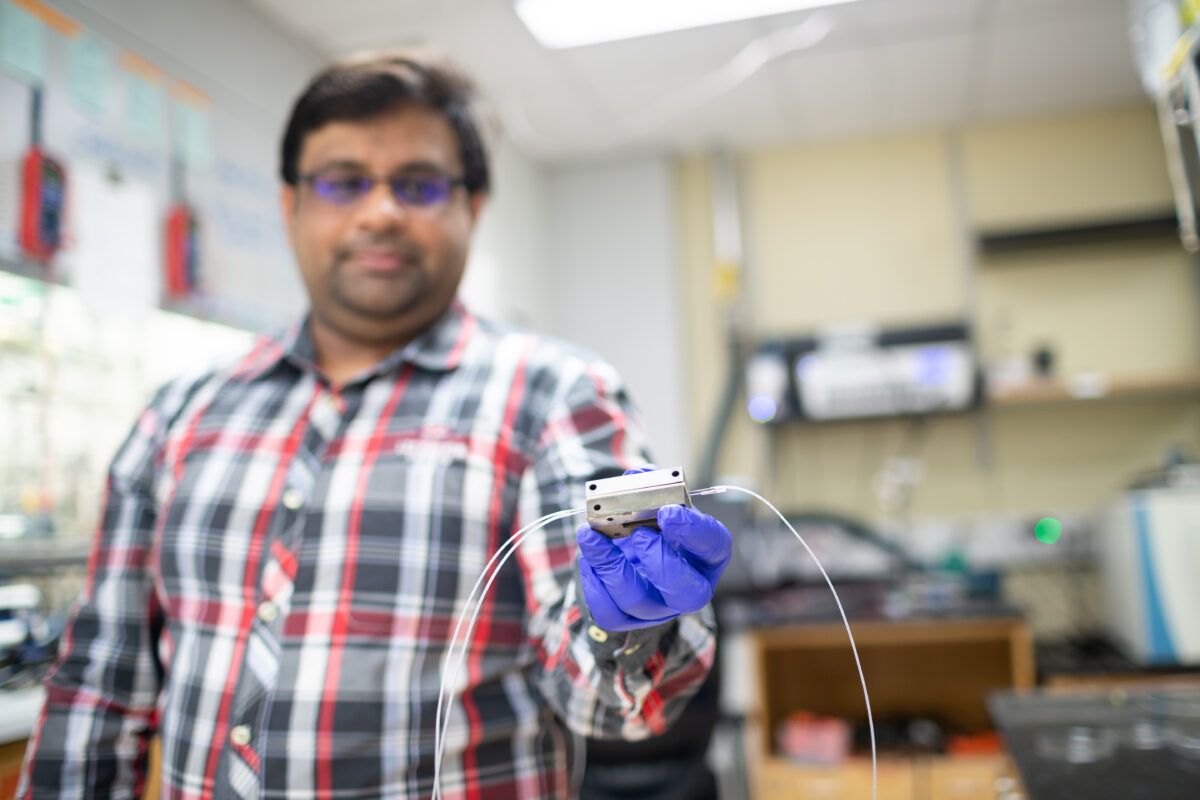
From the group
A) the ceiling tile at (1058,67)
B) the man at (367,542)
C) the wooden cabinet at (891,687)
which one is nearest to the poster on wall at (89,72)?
the man at (367,542)

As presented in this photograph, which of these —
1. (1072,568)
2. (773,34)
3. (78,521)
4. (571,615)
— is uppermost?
(773,34)

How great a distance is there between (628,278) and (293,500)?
2.97 m

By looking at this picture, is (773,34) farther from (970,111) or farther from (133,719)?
(133,719)

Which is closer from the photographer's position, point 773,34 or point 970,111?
point 773,34

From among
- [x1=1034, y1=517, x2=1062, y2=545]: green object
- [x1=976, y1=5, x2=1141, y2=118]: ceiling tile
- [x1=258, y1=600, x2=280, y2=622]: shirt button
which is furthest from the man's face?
[x1=1034, y1=517, x2=1062, y2=545]: green object

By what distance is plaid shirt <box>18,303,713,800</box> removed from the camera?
2.86 feet

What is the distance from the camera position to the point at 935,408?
3.34m

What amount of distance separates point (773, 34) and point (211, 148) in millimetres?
1705

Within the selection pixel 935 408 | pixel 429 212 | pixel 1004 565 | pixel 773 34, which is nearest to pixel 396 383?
pixel 429 212

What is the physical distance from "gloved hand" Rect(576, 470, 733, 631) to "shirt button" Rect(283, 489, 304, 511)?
1.30ft

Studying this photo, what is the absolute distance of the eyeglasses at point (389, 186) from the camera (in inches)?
41.7

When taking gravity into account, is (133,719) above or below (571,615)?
below

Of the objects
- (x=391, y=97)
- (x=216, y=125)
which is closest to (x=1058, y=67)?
(x=216, y=125)

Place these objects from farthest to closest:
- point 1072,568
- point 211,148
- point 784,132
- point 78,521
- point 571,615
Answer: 1. point 784,132
2. point 1072,568
3. point 211,148
4. point 78,521
5. point 571,615
